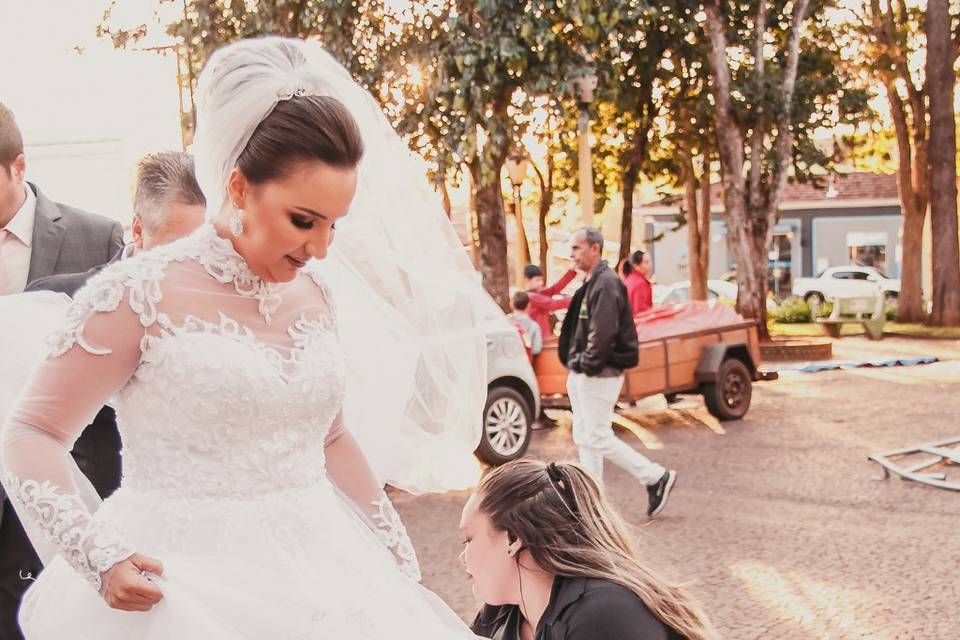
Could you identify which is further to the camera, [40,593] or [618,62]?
[618,62]

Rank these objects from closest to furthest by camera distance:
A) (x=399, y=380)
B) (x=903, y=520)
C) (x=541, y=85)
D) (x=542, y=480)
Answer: (x=542, y=480) < (x=399, y=380) < (x=903, y=520) < (x=541, y=85)

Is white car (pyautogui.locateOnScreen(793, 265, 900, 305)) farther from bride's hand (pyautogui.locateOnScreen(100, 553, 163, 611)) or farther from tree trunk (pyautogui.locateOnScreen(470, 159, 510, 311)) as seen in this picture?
bride's hand (pyautogui.locateOnScreen(100, 553, 163, 611))

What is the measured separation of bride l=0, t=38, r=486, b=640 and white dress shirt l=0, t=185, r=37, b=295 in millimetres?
886

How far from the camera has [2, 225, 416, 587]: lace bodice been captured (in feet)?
6.78

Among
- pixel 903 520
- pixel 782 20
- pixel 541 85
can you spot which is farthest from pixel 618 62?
pixel 903 520

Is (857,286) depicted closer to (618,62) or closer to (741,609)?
(618,62)

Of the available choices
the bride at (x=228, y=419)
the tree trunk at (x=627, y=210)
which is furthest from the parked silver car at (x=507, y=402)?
the tree trunk at (x=627, y=210)

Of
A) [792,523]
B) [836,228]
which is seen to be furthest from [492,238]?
[836,228]

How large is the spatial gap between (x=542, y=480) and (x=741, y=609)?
347cm

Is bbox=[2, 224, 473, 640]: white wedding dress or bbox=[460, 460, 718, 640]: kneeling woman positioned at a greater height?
bbox=[2, 224, 473, 640]: white wedding dress

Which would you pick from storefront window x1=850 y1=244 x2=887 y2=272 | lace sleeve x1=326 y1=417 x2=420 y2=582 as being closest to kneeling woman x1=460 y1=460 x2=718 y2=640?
lace sleeve x1=326 y1=417 x2=420 y2=582

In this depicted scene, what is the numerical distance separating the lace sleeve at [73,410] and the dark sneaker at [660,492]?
19.6 feet

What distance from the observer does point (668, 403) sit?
1368 centimetres

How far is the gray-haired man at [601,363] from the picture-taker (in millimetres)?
7781
